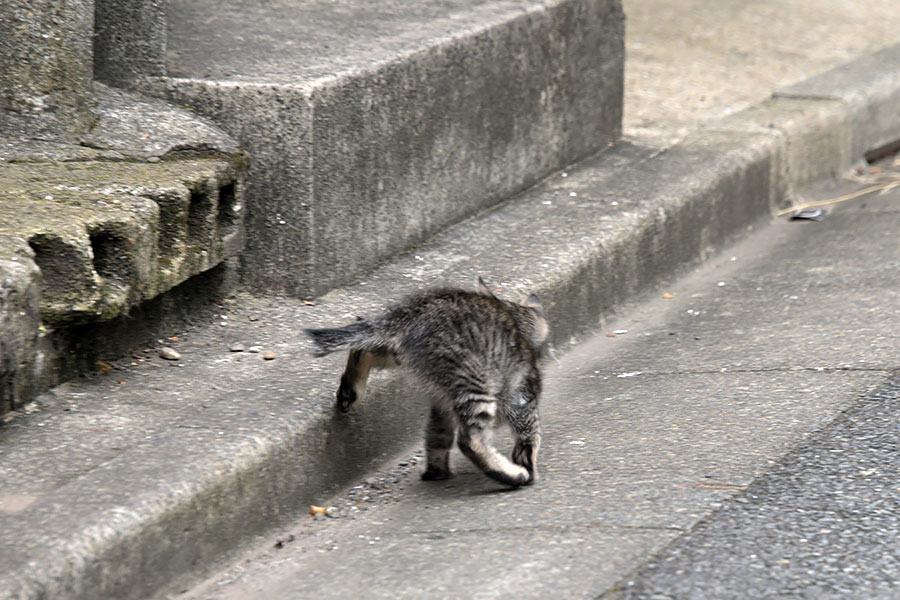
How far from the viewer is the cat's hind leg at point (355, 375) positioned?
12.3ft

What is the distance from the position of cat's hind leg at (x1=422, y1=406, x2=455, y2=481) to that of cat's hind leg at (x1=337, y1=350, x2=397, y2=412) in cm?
22

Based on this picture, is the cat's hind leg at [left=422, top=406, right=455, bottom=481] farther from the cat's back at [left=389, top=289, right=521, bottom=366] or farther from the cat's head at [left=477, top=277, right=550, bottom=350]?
the cat's head at [left=477, top=277, right=550, bottom=350]

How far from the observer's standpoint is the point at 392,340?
3.69 m

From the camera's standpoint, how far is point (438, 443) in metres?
3.80

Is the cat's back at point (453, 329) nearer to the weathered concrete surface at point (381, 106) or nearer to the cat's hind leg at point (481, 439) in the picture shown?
the cat's hind leg at point (481, 439)

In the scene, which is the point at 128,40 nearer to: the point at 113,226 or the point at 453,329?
the point at 113,226

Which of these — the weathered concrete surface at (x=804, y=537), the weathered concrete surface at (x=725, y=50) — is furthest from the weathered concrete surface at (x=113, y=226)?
the weathered concrete surface at (x=725, y=50)

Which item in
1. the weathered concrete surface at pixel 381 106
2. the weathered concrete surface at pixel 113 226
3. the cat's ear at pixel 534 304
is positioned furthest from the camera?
the weathered concrete surface at pixel 381 106

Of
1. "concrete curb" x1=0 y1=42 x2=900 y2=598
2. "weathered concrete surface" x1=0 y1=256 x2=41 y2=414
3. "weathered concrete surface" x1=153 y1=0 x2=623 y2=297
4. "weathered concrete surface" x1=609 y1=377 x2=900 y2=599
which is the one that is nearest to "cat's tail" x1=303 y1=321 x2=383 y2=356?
"concrete curb" x1=0 y1=42 x2=900 y2=598

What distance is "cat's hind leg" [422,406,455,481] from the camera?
3.78 m

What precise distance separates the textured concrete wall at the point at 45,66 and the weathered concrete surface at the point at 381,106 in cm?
44

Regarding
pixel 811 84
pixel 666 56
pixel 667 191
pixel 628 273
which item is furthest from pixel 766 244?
pixel 666 56

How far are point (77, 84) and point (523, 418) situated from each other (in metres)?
1.86

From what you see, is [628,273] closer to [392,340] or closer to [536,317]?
[536,317]
